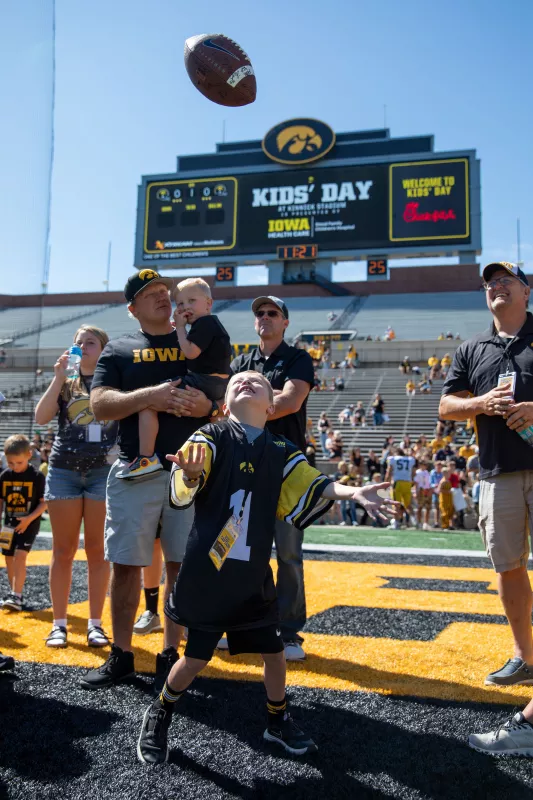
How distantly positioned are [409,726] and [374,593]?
2.92m

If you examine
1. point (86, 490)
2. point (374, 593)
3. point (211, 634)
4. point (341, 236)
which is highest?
point (341, 236)

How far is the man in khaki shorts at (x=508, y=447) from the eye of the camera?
3.08 metres

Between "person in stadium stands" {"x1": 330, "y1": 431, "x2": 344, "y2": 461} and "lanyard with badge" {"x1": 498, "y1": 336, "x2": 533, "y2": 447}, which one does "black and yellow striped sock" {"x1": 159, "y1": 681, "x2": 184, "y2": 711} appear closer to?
"lanyard with badge" {"x1": 498, "y1": 336, "x2": 533, "y2": 447}

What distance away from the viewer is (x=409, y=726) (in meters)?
2.54

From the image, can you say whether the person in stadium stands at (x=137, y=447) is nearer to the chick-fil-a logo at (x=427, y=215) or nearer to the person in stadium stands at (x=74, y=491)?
the person in stadium stands at (x=74, y=491)

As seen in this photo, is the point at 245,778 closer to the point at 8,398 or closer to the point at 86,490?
the point at 86,490

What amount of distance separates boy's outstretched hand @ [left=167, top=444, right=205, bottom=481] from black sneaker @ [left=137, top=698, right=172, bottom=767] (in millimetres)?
832

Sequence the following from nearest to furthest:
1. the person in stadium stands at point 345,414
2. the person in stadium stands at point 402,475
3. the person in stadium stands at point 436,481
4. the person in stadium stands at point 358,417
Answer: the person in stadium stands at point 402,475
the person in stadium stands at point 436,481
the person in stadium stands at point 358,417
the person in stadium stands at point 345,414

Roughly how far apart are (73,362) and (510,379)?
2491 millimetres

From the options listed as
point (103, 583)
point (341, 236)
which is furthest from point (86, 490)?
point (341, 236)

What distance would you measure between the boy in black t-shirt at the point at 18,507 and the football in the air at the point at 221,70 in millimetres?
2628

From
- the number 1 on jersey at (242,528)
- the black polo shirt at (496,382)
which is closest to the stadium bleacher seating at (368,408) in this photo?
the black polo shirt at (496,382)

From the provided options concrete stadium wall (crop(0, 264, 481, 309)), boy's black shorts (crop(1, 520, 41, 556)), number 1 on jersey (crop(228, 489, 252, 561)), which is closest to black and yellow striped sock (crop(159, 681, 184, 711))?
number 1 on jersey (crop(228, 489, 252, 561))

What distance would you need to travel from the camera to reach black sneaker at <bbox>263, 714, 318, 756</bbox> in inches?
91.5
